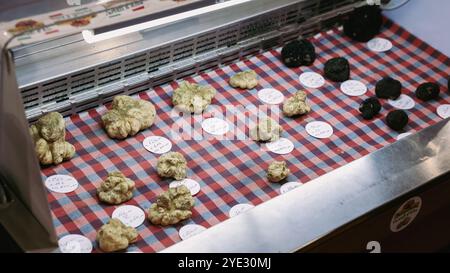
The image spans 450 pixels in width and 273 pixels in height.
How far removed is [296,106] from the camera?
11.4ft

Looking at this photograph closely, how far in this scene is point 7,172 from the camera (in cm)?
251

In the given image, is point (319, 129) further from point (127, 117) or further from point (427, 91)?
point (127, 117)

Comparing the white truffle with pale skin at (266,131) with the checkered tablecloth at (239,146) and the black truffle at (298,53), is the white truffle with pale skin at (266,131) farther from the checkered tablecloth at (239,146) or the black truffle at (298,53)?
the black truffle at (298,53)

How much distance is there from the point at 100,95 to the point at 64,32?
1340mm

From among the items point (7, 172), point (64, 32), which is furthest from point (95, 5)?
point (7, 172)

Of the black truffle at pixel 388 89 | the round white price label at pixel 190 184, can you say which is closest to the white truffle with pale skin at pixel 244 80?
the black truffle at pixel 388 89

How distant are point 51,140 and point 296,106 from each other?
4.07 feet

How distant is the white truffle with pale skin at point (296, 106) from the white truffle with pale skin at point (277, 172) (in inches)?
18.1

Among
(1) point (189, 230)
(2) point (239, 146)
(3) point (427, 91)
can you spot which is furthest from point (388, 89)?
(1) point (189, 230)

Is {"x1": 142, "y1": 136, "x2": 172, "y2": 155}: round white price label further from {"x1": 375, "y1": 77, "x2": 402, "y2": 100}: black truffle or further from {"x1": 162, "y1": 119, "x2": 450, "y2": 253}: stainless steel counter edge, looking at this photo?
{"x1": 375, "y1": 77, "x2": 402, "y2": 100}: black truffle

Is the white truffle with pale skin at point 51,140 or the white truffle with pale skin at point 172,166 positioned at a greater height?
the white truffle with pale skin at point 51,140

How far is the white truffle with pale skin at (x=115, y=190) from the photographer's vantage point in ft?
9.46

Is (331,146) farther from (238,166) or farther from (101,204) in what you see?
(101,204)
